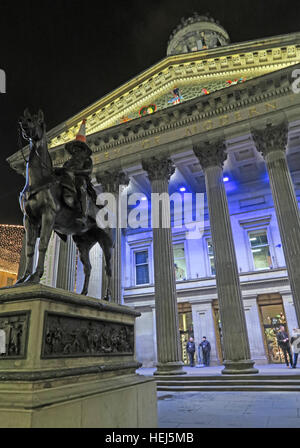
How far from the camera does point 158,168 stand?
54.3 ft

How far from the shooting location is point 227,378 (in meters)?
10.9

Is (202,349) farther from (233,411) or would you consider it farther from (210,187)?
(233,411)

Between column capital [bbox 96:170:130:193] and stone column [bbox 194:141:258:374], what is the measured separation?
469cm

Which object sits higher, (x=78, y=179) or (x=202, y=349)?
(x=78, y=179)

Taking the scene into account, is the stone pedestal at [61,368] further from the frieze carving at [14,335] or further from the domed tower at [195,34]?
the domed tower at [195,34]

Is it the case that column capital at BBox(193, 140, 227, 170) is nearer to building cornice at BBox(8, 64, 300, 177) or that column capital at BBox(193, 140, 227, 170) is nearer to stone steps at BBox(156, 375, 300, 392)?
building cornice at BBox(8, 64, 300, 177)

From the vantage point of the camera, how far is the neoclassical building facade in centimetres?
1330

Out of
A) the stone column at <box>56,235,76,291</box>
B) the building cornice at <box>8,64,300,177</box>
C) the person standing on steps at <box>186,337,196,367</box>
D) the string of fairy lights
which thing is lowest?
the person standing on steps at <box>186,337,196,367</box>

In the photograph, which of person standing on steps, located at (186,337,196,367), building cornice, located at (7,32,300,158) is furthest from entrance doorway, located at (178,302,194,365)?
building cornice, located at (7,32,300,158)

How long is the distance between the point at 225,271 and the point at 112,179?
8618 mm

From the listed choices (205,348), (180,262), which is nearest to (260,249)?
(180,262)

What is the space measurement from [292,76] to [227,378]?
14011 mm
